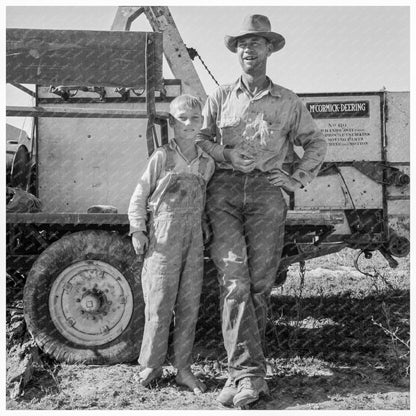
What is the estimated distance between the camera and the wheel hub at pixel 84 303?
4180mm

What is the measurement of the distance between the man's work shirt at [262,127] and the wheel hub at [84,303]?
4.08 feet

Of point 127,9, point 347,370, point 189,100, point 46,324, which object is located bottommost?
point 347,370

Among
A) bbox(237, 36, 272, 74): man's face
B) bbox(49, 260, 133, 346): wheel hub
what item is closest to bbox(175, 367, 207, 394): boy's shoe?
bbox(49, 260, 133, 346): wheel hub

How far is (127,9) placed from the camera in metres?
7.23

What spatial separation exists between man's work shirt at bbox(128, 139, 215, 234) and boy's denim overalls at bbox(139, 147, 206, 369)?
0.04 metres

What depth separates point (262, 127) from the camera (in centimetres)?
380

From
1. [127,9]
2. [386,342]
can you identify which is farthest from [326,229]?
[127,9]

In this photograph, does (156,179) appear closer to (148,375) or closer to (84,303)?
(84,303)

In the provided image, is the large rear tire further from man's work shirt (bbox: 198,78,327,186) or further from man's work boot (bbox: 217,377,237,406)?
man's work shirt (bbox: 198,78,327,186)

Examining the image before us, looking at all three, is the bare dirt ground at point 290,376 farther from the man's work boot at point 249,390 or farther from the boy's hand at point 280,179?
the boy's hand at point 280,179

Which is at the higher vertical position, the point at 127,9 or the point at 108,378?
the point at 127,9

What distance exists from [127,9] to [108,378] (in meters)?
5.07

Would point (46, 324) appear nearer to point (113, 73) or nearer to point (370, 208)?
point (113, 73)

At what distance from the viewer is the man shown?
3.56 metres
